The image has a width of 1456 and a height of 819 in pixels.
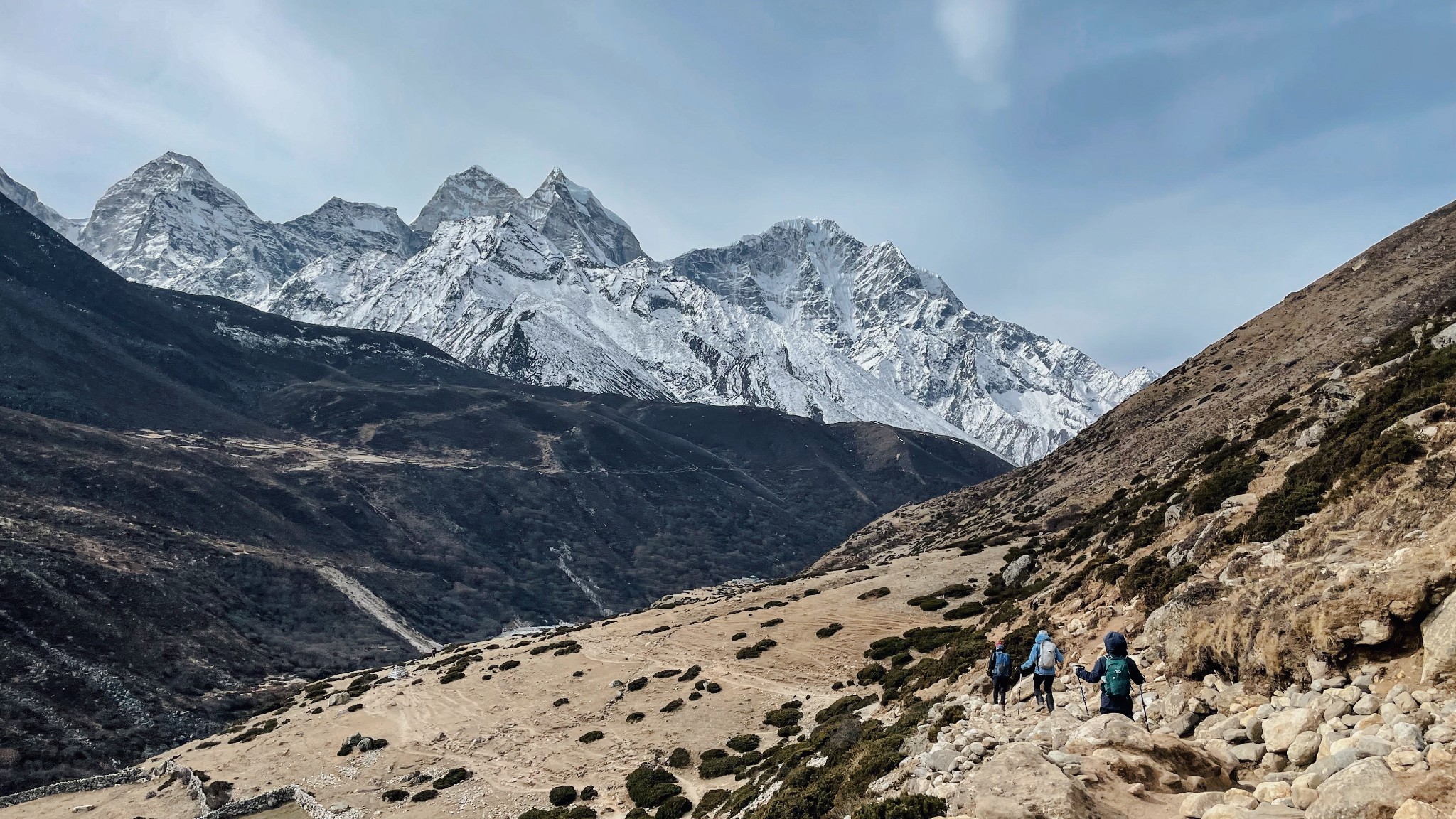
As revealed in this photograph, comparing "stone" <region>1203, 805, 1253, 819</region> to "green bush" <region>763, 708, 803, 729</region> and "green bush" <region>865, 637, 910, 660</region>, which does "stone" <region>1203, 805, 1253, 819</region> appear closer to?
"green bush" <region>763, 708, 803, 729</region>

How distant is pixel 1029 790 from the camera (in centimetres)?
994

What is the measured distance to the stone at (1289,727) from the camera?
1033 cm

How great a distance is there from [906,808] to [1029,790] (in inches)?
92.1

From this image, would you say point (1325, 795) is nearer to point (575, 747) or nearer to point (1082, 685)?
point (1082, 685)

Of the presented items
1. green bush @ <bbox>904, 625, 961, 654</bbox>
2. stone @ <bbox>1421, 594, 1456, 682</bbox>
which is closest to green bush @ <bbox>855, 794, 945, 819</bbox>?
stone @ <bbox>1421, 594, 1456, 682</bbox>

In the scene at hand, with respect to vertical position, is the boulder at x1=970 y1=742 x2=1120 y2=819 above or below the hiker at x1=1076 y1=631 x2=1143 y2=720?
below

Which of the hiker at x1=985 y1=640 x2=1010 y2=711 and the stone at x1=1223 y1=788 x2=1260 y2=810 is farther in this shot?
the hiker at x1=985 y1=640 x2=1010 y2=711

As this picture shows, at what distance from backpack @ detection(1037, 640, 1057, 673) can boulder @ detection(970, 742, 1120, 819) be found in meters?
5.52

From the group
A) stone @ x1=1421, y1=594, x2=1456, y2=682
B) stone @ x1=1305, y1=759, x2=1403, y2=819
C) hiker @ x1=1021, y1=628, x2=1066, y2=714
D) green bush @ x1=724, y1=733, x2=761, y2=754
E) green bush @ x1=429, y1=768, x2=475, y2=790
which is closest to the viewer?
stone @ x1=1305, y1=759, x2=1403, y2=819

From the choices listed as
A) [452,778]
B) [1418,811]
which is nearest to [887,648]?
[452,778]

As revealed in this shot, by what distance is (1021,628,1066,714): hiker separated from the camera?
16.1 metres

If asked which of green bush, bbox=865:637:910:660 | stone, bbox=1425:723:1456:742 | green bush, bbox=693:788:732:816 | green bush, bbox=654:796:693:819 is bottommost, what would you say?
green bush, bbox=654:796:693:819

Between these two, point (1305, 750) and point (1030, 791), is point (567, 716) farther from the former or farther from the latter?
point (1305, 750)

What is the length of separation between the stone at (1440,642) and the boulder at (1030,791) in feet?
14.8
